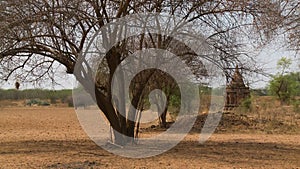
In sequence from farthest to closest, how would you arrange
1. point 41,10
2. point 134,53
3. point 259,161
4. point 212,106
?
point 212,106 → point 134,53 → point 259,161 → point 41,10

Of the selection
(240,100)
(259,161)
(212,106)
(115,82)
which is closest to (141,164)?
(259,161)

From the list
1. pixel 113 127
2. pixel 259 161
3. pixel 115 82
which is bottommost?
pixel 259 161

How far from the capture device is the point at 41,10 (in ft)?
31.5

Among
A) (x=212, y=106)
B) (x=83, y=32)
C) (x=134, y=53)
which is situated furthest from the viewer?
(x=212, y=106)

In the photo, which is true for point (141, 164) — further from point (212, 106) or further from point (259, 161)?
point (212, 106)

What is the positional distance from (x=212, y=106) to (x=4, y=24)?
11.2 meters

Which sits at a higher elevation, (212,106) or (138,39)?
(138,39)

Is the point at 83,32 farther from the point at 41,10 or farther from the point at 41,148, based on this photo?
the point at 41,148

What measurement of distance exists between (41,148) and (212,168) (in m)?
5.75

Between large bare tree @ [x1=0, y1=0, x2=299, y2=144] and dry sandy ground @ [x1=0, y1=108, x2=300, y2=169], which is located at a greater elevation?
large bare tree @ [x1=0, y1=0, x2=299, y2=144]

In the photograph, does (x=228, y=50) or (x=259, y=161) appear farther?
(x=228, y=50)

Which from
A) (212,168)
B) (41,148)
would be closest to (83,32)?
(41,148)

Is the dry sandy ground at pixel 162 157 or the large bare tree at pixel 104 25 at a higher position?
the large bare tree at pixel 104 25

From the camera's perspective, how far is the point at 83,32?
1167 centimetres
